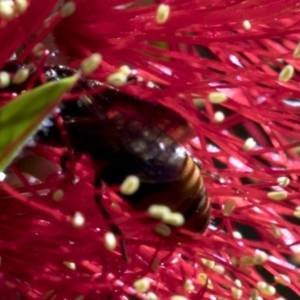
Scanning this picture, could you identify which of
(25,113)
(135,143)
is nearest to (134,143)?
(135,143)

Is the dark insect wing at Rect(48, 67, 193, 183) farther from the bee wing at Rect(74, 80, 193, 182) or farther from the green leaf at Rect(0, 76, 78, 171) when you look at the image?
the green leaf at Rect(0, 76, 78, 171)

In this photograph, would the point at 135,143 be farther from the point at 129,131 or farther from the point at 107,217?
the point at 107,217

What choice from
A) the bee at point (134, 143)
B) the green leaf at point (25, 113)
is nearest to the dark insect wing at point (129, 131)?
the bee at point (134, 143)

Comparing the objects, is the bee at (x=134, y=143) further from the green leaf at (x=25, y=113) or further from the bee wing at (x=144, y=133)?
the green leaf at (x=25, y=113)

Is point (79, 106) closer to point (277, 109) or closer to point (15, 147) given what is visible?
point (15, 147)

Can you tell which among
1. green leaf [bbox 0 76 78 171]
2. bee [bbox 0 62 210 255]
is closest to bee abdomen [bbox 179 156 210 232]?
bee [bbox 0 62 210 255]

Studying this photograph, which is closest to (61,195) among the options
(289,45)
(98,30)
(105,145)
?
(105,145)
